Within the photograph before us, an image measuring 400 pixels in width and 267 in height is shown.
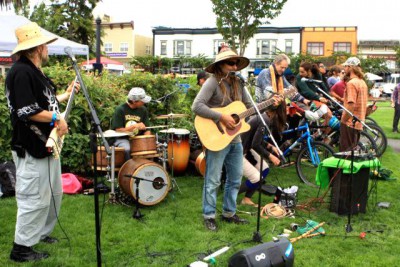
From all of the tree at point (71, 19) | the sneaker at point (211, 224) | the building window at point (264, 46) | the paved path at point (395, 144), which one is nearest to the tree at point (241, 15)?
the tree at point (71, 19)

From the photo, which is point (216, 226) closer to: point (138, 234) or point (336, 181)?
point (138, 234)

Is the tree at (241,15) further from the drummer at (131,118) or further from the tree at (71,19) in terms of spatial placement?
the drummer at (131,118)

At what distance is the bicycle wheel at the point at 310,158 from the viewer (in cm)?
702

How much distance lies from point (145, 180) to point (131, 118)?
4.08ft

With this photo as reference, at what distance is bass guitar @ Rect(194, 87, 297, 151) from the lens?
452cm

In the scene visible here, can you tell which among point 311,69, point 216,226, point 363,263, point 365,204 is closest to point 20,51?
point 216,226

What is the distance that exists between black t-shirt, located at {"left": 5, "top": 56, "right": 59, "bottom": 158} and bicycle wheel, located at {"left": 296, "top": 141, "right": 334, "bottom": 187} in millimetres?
4561

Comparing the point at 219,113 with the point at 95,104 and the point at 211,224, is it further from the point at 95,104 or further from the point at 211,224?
the point at 95,104

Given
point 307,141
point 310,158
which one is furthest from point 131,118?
point 310,158

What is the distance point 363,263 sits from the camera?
3998mm

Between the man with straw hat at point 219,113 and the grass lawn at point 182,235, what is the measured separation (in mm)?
416

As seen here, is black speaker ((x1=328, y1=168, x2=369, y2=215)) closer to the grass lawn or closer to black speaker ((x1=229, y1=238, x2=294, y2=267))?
the grass lawn

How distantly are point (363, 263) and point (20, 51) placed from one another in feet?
12.0

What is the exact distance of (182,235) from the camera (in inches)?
182
